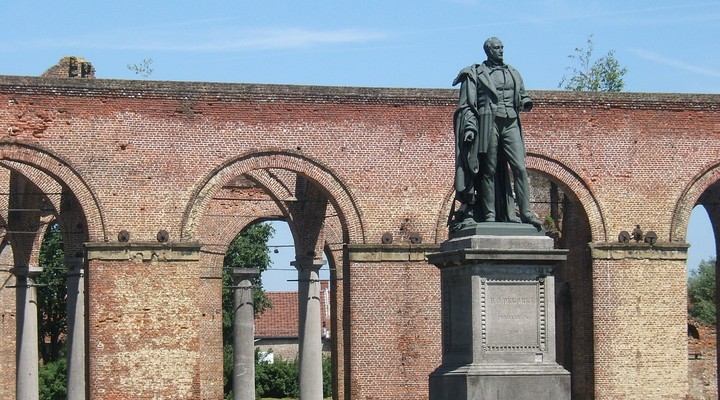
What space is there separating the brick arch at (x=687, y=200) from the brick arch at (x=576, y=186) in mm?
1286

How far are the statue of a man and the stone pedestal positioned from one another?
0.57 metres

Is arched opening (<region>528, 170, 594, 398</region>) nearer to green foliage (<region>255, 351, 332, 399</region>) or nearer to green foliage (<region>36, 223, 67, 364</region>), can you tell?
green foliage (<region>255, 351, 332, 399</region>)

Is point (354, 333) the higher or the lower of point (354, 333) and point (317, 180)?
the lower

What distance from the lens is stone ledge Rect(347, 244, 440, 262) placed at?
1144 inches

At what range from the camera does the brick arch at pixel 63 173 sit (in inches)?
1099

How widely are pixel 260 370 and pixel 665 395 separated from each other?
23.5 meters

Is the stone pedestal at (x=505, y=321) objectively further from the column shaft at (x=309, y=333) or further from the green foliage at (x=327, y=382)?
the green foliage at (x=327, y=382)

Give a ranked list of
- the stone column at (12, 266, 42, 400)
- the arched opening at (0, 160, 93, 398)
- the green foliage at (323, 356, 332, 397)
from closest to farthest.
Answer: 1. the arched opening at (0, 160, 93, 398)
2. the stone column at (12, 266, 42, 400)
3. the green foliage at (323, 356, 332, 397)

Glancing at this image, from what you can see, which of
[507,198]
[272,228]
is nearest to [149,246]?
[507,198]

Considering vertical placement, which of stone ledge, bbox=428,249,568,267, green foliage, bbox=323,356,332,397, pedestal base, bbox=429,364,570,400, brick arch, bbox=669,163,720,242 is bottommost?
green foliage, bbox=323,356,332,397

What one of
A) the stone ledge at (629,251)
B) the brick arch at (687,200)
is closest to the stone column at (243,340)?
the stone ledge at (629,251)

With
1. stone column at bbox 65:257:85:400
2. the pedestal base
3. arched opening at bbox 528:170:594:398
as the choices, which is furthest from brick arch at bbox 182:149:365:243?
the pedestal base

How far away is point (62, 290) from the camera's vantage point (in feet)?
167

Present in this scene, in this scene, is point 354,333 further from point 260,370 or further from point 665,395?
point 260,370
